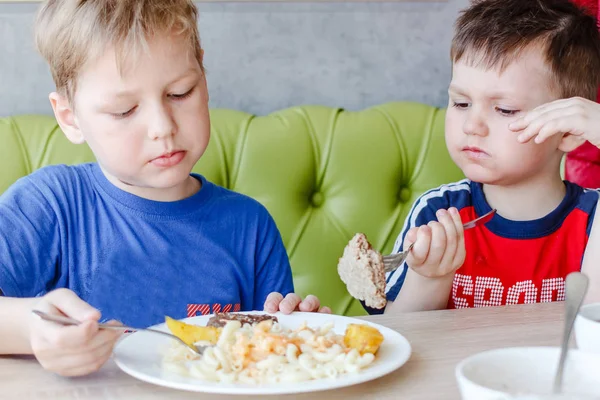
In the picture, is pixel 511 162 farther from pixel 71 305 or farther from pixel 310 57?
pixel 71 305

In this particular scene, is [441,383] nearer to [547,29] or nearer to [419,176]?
[547,29]

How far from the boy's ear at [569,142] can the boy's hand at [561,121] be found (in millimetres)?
218

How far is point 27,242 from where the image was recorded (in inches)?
48.6

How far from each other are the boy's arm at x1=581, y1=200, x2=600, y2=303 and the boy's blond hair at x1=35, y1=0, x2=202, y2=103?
28.3 inches

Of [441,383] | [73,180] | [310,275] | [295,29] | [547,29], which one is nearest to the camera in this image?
[441,383]

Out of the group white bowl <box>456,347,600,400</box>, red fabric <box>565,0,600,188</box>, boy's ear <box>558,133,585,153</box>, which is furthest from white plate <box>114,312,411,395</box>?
red fabric <box>565,0,600,188</box>

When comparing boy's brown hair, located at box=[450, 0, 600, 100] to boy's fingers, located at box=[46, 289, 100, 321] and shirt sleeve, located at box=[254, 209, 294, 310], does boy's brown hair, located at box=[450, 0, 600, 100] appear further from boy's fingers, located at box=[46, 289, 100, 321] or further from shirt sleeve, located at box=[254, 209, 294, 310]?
boy's fingers, located at box=[46, 289, 100, 321]

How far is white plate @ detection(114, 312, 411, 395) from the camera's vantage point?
76cm

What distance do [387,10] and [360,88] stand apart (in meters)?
0.22

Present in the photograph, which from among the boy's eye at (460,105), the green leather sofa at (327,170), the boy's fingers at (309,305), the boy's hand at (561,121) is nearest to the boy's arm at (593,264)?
the boy's hand at (561,121)

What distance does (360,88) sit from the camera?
2.07 meters

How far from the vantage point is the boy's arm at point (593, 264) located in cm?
123

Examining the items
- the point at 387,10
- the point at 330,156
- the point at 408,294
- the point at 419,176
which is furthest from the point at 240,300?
the point at 387,10

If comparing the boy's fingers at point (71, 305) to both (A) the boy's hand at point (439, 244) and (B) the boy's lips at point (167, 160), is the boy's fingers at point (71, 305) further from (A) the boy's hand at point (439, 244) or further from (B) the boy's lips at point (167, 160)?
(A) the boy's hand at point (439, 244)
